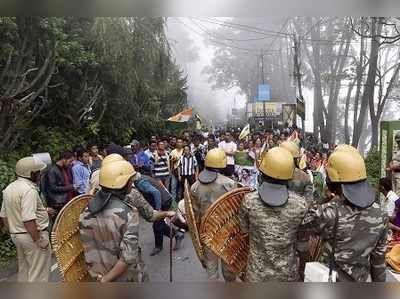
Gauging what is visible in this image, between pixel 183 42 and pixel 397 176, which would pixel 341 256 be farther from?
pixel 183 42

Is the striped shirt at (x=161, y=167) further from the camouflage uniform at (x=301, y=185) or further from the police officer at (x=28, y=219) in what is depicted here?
the camouflage uniform at (x=301, y=185)

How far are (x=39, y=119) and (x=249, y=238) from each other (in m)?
11.5

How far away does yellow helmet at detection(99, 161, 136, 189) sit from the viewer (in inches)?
110

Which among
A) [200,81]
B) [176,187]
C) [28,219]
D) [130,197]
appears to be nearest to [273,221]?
[130,197]

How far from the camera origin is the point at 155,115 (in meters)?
19.9

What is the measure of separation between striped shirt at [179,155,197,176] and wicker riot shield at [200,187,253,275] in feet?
22.3

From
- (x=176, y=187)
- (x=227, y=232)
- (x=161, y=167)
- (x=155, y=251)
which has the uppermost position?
(x=227, y=232)

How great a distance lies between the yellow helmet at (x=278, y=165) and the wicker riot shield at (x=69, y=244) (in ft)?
3.67

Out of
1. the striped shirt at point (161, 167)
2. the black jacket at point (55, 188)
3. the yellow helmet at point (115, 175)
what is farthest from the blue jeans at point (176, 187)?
the yellow helmet at point (115, 175)

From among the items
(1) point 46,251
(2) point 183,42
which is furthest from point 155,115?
(2) point 183,42

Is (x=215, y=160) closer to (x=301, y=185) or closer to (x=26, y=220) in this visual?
(x=301, y=185)

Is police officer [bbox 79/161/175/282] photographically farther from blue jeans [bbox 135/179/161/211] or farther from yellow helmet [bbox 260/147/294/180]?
blue jeans [bbox 135/179/161/211]

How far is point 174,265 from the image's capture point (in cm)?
610

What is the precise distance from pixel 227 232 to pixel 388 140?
639 centimetres
